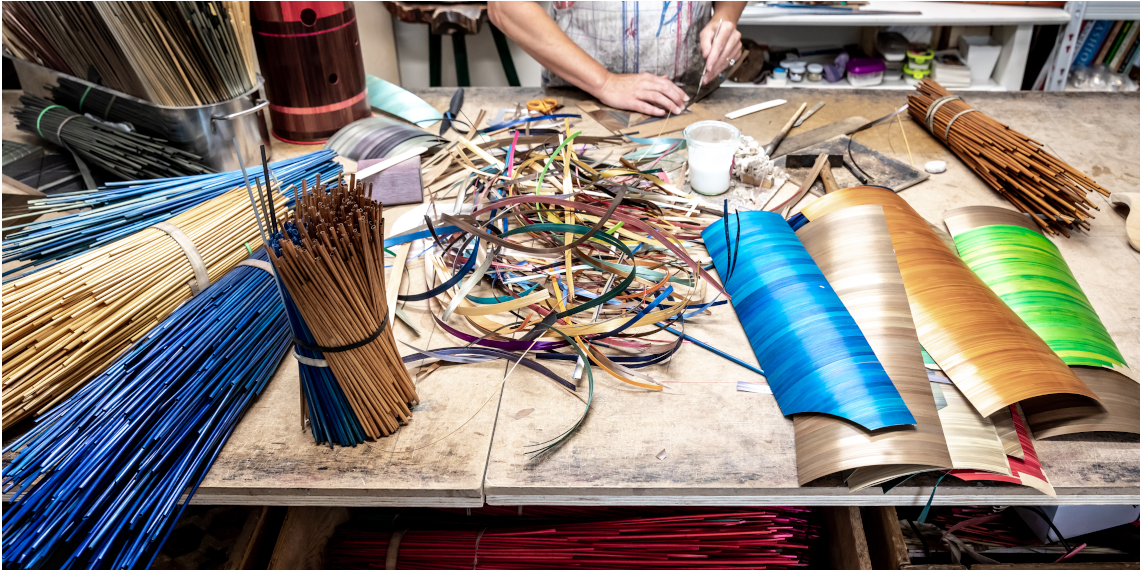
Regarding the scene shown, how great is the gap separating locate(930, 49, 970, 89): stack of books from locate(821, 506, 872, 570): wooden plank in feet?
8.51

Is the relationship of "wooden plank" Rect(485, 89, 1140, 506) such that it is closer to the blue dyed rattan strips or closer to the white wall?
the blue dyed rattan strips

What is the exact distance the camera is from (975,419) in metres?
0.97

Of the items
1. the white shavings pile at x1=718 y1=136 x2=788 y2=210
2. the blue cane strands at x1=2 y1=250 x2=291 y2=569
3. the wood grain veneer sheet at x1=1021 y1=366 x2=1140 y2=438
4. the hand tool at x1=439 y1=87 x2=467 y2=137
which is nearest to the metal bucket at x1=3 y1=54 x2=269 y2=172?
the hand tool at x1=439 y1=87 x2=467 y2=137

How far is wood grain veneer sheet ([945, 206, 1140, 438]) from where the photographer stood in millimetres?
984

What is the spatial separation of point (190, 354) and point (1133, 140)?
2230mm

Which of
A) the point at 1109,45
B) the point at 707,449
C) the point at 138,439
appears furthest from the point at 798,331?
the point at 1109,45

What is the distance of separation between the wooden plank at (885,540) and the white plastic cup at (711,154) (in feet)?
2.47

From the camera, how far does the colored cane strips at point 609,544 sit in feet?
4.43

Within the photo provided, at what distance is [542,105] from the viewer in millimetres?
1971

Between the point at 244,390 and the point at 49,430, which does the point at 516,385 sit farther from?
the point at 49,430

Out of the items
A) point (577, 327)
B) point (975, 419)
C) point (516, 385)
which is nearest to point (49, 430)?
point (516, 385)

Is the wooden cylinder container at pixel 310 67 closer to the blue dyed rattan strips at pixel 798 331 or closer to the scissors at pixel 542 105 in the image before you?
the scissors at pixel 542 105

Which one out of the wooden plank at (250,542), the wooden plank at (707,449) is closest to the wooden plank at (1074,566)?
the wooden plank at (707,449)

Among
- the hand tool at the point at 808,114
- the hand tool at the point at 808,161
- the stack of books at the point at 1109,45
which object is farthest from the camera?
the stack of books at the point at 1109,45
